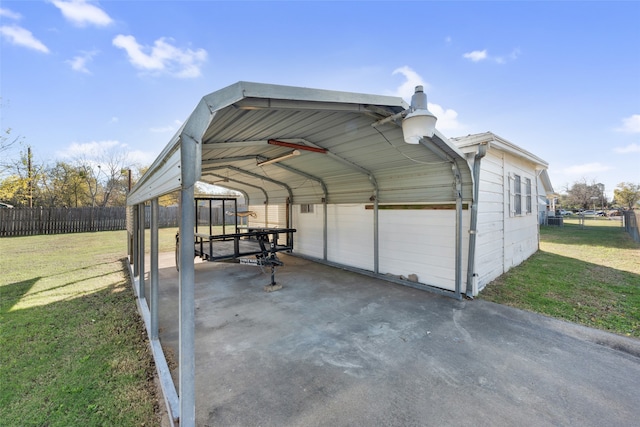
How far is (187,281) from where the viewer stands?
1.59 meters

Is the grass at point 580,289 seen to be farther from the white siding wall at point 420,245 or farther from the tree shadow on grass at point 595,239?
the tree shadow on grass at point 595,239

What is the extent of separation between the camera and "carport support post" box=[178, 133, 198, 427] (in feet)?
4.93

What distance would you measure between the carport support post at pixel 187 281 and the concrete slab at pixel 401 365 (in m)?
0.61

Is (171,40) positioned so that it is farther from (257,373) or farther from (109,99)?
(109,99)

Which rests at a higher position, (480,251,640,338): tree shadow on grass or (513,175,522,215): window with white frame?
(513,175,522,215): window with white frame

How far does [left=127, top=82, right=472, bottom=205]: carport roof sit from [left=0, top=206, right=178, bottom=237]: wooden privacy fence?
44.9ft

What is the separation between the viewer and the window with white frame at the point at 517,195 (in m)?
6.57

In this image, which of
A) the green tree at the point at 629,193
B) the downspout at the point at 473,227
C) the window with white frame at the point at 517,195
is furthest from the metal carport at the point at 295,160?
the green tree at the point at 629,193

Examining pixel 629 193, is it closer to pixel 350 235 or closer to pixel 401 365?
pixel 350 235

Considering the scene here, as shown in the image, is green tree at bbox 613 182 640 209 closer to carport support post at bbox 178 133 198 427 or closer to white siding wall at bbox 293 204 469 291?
white siding wall at bbox 293 204 469 291

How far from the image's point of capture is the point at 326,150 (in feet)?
17.3

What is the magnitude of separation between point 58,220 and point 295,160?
17128mm

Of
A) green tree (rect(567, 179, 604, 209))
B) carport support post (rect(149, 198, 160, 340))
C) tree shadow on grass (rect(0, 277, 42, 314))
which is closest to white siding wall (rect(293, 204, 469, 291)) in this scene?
carport support post (rect(149, 198, 160, 340))

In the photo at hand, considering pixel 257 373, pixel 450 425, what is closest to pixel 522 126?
pixel 450 425
